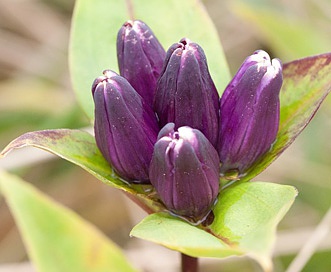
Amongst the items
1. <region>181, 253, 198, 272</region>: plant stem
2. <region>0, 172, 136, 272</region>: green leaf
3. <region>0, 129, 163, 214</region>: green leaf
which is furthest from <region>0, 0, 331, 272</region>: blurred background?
<region>0, 129, 163, 214</region>: green leaf

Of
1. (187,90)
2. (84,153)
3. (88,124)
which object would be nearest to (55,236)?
(84,153)

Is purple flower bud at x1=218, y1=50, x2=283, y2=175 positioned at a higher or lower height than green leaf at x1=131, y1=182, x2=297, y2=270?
higher

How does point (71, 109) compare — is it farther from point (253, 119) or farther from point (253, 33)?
point (253, 119)

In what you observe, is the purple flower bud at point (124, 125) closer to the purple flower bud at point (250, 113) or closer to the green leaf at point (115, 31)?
the purple flower bud at point (250, 113)

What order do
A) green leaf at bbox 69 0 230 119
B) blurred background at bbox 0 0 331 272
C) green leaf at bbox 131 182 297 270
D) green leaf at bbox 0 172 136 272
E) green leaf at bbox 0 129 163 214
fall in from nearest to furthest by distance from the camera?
green leaf at bbox 131 182 297 270 → green leaf at bbox 0 129 163 214 → green leaf at bbox 0 172 136 272 → green leaf at bbox 69 0 230 119 → blurred background at bbox 0 0 331 272

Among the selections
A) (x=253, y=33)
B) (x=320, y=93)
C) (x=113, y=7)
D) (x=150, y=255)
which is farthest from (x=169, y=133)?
(x=253, y=33)

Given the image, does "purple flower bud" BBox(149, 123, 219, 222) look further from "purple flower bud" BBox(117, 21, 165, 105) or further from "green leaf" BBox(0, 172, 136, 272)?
"green leaf" BBox(0, 172, 136, 272)

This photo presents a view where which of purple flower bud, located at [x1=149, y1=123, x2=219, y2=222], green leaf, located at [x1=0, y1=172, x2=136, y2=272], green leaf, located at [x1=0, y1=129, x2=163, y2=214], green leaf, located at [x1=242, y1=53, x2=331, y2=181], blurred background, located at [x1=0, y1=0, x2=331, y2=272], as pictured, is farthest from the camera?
blurred background, located at [x1=0, y1=0, x2=331, y2=272]

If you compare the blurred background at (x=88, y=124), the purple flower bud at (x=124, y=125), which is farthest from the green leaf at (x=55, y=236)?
the blurred background at (x=88, y=124)
